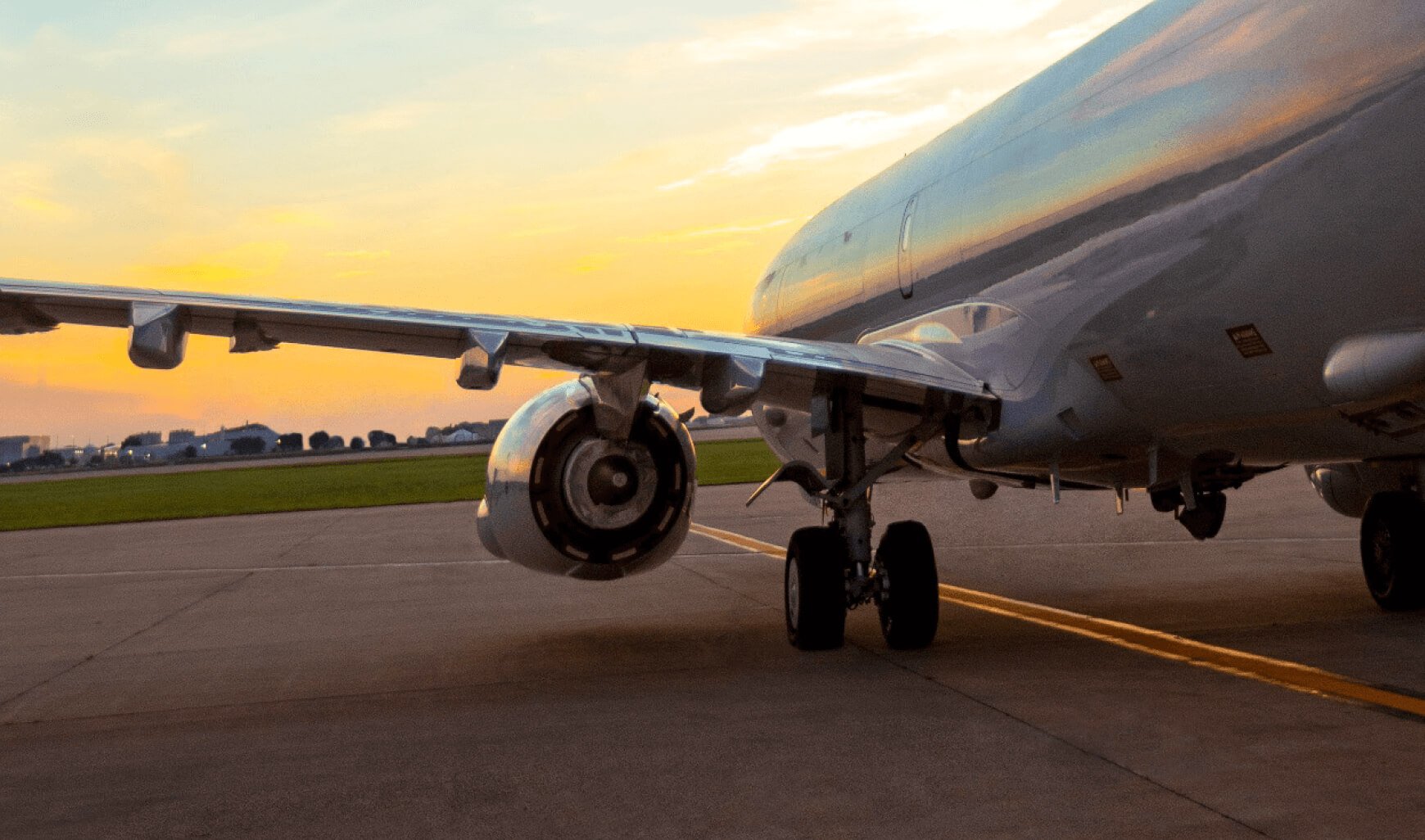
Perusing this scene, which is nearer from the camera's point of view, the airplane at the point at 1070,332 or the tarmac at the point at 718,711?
the tarmac at the point at 718,711

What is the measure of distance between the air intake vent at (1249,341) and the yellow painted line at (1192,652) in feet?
5.45

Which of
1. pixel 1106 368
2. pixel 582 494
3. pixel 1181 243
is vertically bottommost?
pixel 582 494

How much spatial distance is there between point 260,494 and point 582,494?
38.5 m

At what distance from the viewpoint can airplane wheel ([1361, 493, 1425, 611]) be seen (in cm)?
991

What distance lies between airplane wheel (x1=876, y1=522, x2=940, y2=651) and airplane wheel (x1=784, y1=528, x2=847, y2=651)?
1.00ft

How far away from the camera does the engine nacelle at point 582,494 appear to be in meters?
9.39

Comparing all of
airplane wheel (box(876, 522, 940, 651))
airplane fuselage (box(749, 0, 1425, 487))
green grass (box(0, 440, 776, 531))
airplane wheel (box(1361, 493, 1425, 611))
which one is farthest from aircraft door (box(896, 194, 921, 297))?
green grass (box(0, 440, 776, 531))

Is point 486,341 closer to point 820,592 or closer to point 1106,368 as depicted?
point 820,592

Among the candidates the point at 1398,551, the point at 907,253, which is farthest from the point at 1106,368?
the point at 1398,551

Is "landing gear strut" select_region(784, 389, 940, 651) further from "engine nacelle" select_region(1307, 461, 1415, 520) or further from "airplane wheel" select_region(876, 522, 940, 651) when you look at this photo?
"engine nacelle" select_region(1307, 461, 1415, 520)

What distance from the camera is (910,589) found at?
9.27 meters

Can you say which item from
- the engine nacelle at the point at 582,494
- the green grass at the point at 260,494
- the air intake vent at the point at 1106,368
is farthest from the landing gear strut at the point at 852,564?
the green grass at the point at 260,494

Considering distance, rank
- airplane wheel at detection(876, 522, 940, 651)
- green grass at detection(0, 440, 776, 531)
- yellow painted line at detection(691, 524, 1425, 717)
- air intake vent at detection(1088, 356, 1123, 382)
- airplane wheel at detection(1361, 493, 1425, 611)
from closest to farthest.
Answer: yellow painted line at detection(691, 524, 1425, 717), air intake vent at detection(1088, 356, 1123, 382), airplane wheel at detection(876, 522, 940, 651), airplane wheel at detection(1361, 493, 1425, 611), green grass at detection(0, 440, 776, 531)

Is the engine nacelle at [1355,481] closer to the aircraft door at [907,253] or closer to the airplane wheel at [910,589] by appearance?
the aircraft door at [907,253]
